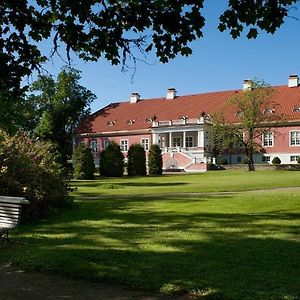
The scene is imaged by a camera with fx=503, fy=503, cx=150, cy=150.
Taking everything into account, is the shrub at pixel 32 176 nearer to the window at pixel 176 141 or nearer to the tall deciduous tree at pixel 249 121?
the tall deciduous tree at pixel 249 121

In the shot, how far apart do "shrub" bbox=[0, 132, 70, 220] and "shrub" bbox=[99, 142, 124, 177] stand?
3247 cm

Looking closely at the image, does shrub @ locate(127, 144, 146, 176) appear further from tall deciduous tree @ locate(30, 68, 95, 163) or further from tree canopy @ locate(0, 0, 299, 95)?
tree canopy @ locate(0, 0, 299, 95)

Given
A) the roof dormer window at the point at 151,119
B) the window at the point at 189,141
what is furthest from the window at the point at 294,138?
the roof dormer window at the point at 151,119

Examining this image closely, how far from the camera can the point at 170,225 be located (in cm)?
1126

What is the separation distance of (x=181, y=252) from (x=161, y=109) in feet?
208

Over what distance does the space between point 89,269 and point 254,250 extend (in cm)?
274

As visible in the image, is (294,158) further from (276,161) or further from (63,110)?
(63,110)

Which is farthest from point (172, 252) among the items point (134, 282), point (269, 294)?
point (269, 294)

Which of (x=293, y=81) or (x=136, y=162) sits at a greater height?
(x=293, y=81)

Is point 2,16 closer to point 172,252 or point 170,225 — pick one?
point 172,252

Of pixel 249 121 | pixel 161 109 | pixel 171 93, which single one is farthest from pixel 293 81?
pixel 161 109

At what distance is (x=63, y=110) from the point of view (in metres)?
64.9

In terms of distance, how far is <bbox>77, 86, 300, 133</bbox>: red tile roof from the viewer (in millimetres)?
62469

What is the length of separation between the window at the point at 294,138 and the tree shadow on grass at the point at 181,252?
48.7 metres
